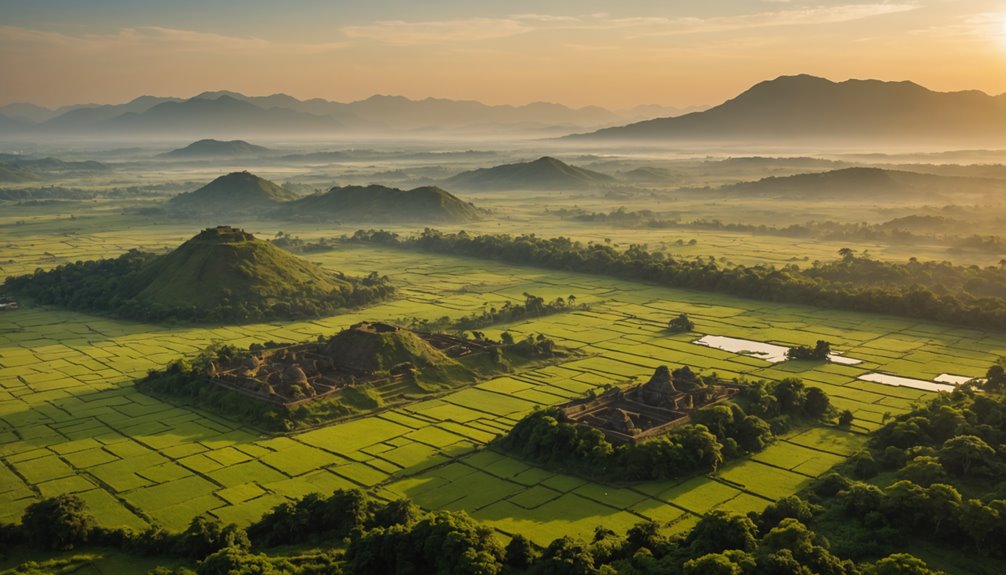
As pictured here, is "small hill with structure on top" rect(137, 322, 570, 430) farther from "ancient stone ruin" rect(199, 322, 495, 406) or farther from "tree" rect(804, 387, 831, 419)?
"tree" rect(804, 387, 831, 419)

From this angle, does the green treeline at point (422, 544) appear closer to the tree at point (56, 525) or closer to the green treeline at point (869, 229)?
the tree at point (56, 525)

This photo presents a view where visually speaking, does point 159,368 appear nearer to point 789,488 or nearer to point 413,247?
point 789,488

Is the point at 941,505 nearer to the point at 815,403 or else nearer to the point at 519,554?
the point at 815,403

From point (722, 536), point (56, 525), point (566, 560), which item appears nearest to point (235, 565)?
point (56, 525)

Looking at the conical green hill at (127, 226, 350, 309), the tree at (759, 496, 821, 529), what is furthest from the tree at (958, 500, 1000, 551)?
the conical green hill at (127, 226, 350, 309)

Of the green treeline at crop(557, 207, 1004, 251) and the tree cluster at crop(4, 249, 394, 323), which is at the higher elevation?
the green treeline at crop(557, 207, 1004, 251)

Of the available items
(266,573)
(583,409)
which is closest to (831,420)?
(583,409)

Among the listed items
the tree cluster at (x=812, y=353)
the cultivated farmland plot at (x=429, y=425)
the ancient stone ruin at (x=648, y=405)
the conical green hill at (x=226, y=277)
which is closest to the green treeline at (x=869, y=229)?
the cultivated farmland plot at (x=429, y=425)
